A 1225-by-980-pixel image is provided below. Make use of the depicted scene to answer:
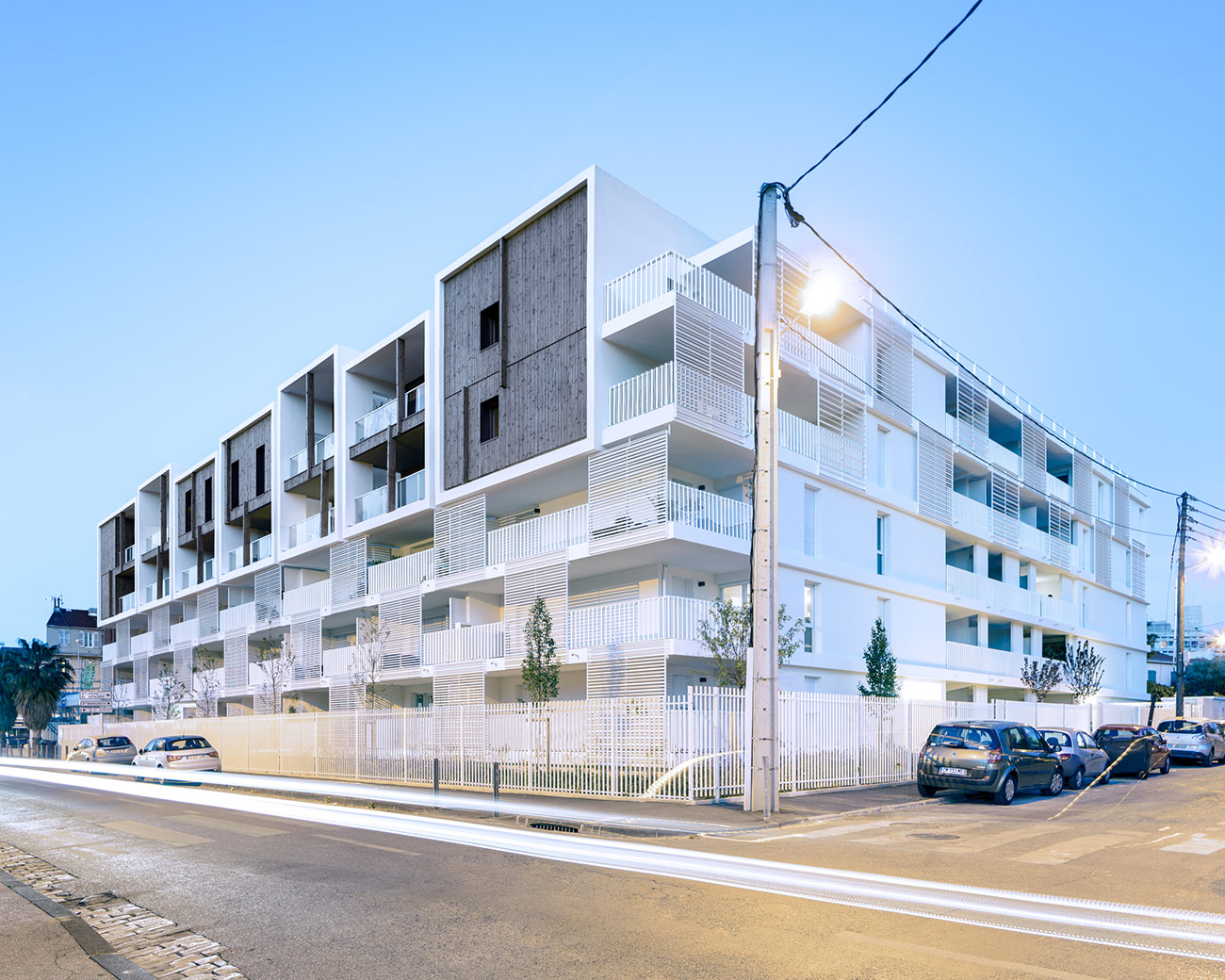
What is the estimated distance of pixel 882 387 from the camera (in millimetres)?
32938

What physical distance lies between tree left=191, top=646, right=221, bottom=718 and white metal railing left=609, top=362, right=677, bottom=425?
96.5ft

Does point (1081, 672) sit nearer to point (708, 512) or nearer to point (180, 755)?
point (708, 512)

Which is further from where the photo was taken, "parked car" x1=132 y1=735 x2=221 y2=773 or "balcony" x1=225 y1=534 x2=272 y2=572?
"balcony" x1=225 y1=534 x2=272 y2=572

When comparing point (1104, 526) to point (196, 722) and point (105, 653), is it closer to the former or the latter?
point (196, 722)

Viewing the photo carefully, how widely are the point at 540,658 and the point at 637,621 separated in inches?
123

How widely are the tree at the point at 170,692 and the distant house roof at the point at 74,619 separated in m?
61.8

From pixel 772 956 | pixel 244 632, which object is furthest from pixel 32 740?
pixel 772 956

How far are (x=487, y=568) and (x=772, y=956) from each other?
23826 mm

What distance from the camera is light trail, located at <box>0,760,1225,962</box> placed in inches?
296

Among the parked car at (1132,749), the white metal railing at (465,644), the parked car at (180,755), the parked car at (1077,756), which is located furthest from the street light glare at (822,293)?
the parked car at (180,755)

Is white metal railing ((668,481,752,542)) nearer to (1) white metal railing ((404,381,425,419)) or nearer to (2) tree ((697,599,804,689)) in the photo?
(2) tree ((697,599,804,689))

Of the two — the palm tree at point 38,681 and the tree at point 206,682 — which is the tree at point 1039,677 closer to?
the tree at point 206,682

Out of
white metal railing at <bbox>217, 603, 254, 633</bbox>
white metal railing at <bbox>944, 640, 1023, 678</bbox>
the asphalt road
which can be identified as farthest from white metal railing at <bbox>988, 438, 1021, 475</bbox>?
white metal railing at <bbox>217, 603, 254, 633</bbox>

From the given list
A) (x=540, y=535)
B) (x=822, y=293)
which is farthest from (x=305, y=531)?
(x=822, y=293)
